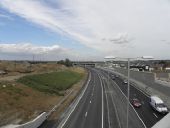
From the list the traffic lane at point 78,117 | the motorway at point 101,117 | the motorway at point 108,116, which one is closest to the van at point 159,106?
the motorway at point 108,116

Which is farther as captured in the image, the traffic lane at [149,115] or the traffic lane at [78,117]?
the traffic lane at [149,115]

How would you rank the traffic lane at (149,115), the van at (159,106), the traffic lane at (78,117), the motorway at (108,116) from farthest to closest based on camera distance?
the van at (159,106) < the traffic lane at (149,115) < the motorway at (108,116) < the traffic lane at (78,117)

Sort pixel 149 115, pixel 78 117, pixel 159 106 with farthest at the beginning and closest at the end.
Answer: pixel 159 106 < pixel 149 115 < pixel 78 117

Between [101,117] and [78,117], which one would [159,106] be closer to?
[101,117]

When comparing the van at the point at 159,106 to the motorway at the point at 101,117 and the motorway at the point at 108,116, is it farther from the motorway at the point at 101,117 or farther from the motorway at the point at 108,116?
the motorway at the point at 101,117

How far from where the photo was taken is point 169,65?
170000mm

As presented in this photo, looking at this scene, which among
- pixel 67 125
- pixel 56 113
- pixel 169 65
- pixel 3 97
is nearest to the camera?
pixel 67 125

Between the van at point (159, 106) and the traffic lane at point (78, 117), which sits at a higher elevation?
the van at point (159, 106)

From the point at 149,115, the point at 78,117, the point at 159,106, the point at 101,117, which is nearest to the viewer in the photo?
the point at 78,117

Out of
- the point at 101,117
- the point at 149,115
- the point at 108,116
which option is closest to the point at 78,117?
the point at 101,117

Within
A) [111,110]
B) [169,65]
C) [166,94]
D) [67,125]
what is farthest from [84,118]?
[169,65]

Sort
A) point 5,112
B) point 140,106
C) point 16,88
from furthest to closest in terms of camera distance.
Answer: point 16,88 → point 140,106 → point 5,112

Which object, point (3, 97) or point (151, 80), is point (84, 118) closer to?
point (3, 97)

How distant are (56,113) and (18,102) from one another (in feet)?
29.8
